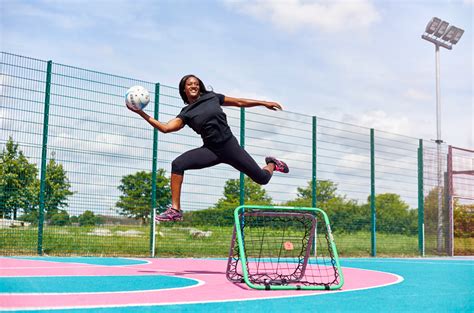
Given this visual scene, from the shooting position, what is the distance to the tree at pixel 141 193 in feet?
35.0

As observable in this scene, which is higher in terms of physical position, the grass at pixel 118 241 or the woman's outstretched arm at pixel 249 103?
the woman's outstretched arm at pixel 249 103

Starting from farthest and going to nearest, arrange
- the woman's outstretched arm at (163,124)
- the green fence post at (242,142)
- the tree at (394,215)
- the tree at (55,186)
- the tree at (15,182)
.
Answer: the tree at (394,215) → the green fence post at (242,142) → the tree at (55,186) → the tree at (15,182) → the woman's outstretched arm at (163,124)

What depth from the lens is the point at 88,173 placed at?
1002 cm

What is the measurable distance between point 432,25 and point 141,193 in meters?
13.3

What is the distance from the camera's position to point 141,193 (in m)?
10.8

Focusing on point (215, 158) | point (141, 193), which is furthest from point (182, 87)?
point (141, 193)

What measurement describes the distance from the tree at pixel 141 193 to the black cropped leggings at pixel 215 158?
4.85 meters

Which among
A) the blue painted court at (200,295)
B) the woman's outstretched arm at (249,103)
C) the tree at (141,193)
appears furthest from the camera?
the tree at (141,193)

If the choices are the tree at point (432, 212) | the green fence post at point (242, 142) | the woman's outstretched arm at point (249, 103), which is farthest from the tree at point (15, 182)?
the tree at point (432, 212)

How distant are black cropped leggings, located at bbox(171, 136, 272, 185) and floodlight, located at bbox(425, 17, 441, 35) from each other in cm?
1566

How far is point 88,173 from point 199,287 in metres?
5.39

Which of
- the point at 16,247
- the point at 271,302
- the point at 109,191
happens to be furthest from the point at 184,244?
the point at 271,302

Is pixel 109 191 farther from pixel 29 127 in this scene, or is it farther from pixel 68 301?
pixel 68 301

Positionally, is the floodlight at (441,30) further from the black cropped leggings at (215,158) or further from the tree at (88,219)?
the black cropped leggings at (215,158)
